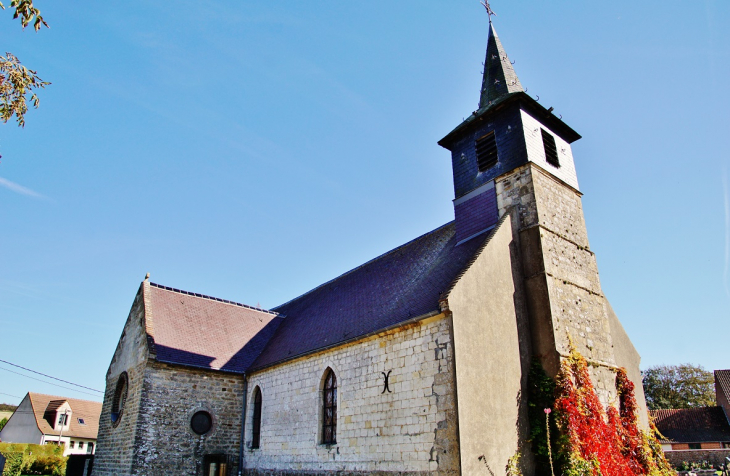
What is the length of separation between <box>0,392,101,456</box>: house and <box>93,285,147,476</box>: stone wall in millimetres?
23643

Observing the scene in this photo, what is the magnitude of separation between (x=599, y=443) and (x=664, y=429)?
31354mm

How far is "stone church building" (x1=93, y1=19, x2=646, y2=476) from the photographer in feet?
32.6

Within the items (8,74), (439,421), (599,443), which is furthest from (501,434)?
(8,74)

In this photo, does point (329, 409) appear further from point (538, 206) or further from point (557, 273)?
point (538, 206)

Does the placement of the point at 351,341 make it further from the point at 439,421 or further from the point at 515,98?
the point at 515,98

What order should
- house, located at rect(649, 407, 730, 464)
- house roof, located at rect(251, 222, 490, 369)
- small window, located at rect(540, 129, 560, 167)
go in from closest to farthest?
house roof, located at rect(251, 222, 490, 369) < small window, located at rect(540, 129, 560, 167) < house, located at rect(649, 407, 730, 464)

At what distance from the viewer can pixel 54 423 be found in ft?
121

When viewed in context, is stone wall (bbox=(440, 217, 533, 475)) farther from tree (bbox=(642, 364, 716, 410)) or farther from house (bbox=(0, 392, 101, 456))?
tree (bbox=(642, 364, 716, 410))

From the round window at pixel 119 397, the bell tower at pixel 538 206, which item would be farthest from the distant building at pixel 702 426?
the round window at pixel 119 397

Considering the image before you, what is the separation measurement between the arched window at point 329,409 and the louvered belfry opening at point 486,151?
24.8ft

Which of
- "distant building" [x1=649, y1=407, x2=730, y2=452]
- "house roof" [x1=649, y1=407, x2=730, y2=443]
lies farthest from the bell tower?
"house roof" [x1=649, y1=407, x2=730, y2=443]

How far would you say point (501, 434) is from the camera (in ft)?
32.0

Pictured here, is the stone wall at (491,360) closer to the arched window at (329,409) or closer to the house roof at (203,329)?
the arched window at (329,409)

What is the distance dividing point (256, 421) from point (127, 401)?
4.25m
